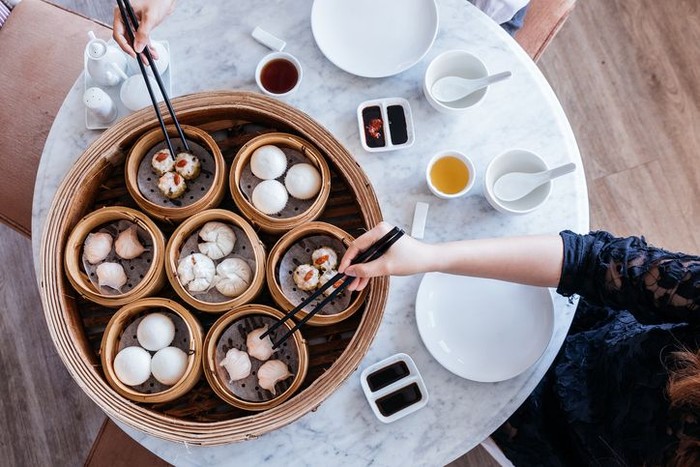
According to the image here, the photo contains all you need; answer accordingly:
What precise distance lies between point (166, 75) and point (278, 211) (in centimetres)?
55

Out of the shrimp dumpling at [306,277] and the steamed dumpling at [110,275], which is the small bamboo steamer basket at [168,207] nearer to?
the steamed dumpling at [110,275]

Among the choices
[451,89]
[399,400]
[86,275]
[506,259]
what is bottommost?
[399,400]

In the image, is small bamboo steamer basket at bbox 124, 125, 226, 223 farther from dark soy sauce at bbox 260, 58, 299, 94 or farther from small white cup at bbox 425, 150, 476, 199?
small white cup at bbox 425, 150, 476, 199

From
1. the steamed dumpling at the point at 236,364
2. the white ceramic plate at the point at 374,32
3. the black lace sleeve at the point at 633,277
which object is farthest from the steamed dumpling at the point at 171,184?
the black lace sleeve at the point at 633,277

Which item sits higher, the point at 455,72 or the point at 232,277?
the point at 455,72

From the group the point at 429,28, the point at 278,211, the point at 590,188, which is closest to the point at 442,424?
the point at 278,211

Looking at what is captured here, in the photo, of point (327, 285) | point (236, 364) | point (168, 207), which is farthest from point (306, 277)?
point (168, 207)

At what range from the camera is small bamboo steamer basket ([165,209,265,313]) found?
1.57 m

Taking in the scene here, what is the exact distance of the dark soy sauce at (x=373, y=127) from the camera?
5.81 feet

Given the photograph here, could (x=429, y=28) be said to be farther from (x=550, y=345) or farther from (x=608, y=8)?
(x=608, y=8)

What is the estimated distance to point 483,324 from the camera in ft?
5.60

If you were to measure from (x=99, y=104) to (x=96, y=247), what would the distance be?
0.40m

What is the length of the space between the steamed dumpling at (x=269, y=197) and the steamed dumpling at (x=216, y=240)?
0.36 ft

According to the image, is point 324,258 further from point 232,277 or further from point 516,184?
point 516,184
